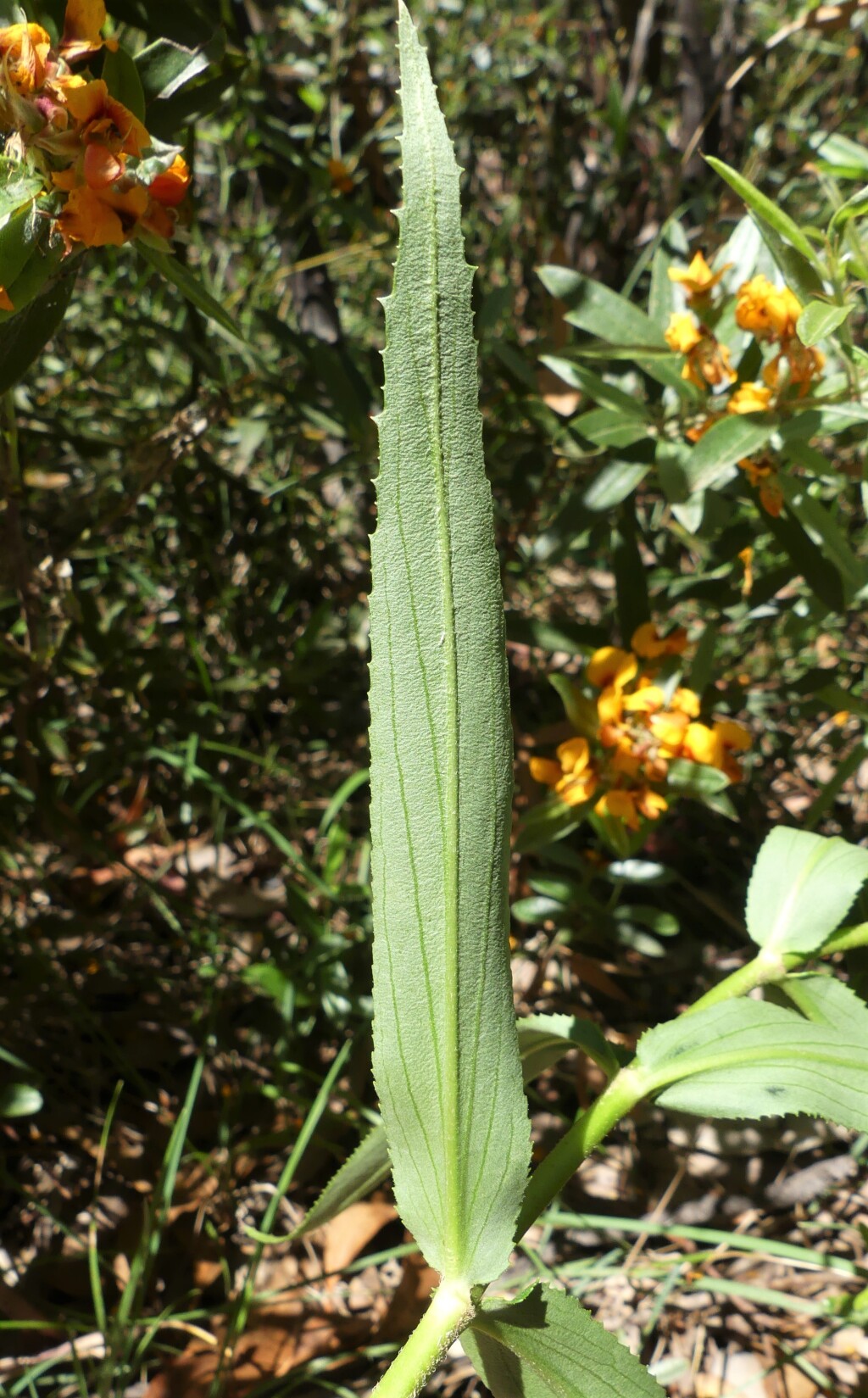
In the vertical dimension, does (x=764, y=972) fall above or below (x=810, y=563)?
below

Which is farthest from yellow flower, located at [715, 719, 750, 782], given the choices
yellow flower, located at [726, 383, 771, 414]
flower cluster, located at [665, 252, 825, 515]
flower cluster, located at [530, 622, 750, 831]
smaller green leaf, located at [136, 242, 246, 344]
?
smaller green leaf, located at [136, 242, 246, 344]

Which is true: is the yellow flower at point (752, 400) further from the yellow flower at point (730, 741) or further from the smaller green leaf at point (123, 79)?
the smaller green leaf at point (123, 79)

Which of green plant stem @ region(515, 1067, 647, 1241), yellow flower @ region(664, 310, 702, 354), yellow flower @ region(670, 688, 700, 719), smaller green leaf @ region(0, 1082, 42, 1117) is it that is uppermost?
yellow flower @ region(664, 310, 702, 354)

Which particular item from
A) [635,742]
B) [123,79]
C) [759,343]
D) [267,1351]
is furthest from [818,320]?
[267,1351]

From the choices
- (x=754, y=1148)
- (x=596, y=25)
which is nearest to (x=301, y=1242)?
(x=754, y=1148)

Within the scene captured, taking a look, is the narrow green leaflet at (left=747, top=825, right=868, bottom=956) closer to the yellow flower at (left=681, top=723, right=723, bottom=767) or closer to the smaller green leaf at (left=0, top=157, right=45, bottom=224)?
the yellow flower at (left=681, top=723, right=723, bottom=767)

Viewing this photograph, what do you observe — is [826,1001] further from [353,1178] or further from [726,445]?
[726,445]

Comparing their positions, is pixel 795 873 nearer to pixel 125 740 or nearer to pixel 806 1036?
pixel 806 1036
